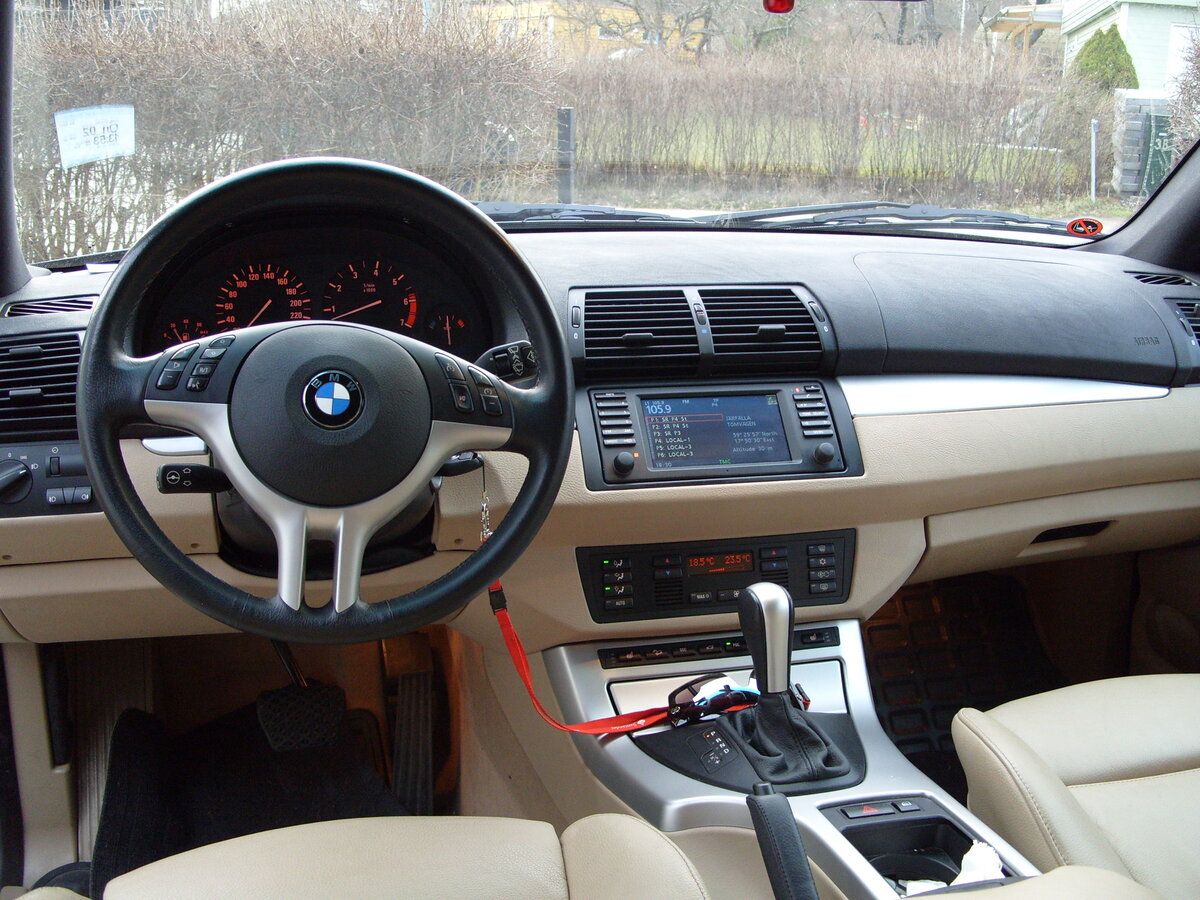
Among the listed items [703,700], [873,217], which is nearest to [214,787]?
[703,700]

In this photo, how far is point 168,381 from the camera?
1.27 m

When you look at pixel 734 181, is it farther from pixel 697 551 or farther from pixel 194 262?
pixel 194 262

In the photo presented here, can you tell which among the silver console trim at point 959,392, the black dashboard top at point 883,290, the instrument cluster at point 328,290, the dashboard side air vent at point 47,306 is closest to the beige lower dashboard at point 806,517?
the silver console trim at point 959,392

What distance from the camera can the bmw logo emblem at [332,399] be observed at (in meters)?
1.25

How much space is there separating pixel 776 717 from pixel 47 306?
4.81ft

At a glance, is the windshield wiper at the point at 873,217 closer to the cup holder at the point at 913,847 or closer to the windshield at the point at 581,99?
the windshield at the point at 581,99

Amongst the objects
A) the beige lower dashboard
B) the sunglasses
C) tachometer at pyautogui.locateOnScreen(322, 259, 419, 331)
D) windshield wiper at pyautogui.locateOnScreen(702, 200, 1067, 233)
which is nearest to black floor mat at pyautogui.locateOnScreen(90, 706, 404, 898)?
the beige lower dashboard

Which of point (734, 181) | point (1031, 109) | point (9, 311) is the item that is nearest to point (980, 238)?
point (1031, 109)

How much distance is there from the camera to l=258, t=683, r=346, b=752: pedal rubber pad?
2266 mm

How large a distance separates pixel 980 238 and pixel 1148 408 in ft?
1.84

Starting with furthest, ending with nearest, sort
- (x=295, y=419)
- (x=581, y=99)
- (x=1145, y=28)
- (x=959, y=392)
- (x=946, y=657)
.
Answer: (x=946, y=657) → (x=1145, y=28) → (x=959, y=392) → (x=581, y=99) → (x=295, y=419)

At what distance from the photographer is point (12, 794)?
2.15m

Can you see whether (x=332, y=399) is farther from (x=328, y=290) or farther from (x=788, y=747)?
(x=788, y=747)

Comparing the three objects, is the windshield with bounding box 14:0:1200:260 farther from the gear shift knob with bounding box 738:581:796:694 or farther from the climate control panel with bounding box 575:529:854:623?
the gear shift knob with bounding box 738:581:796:694
